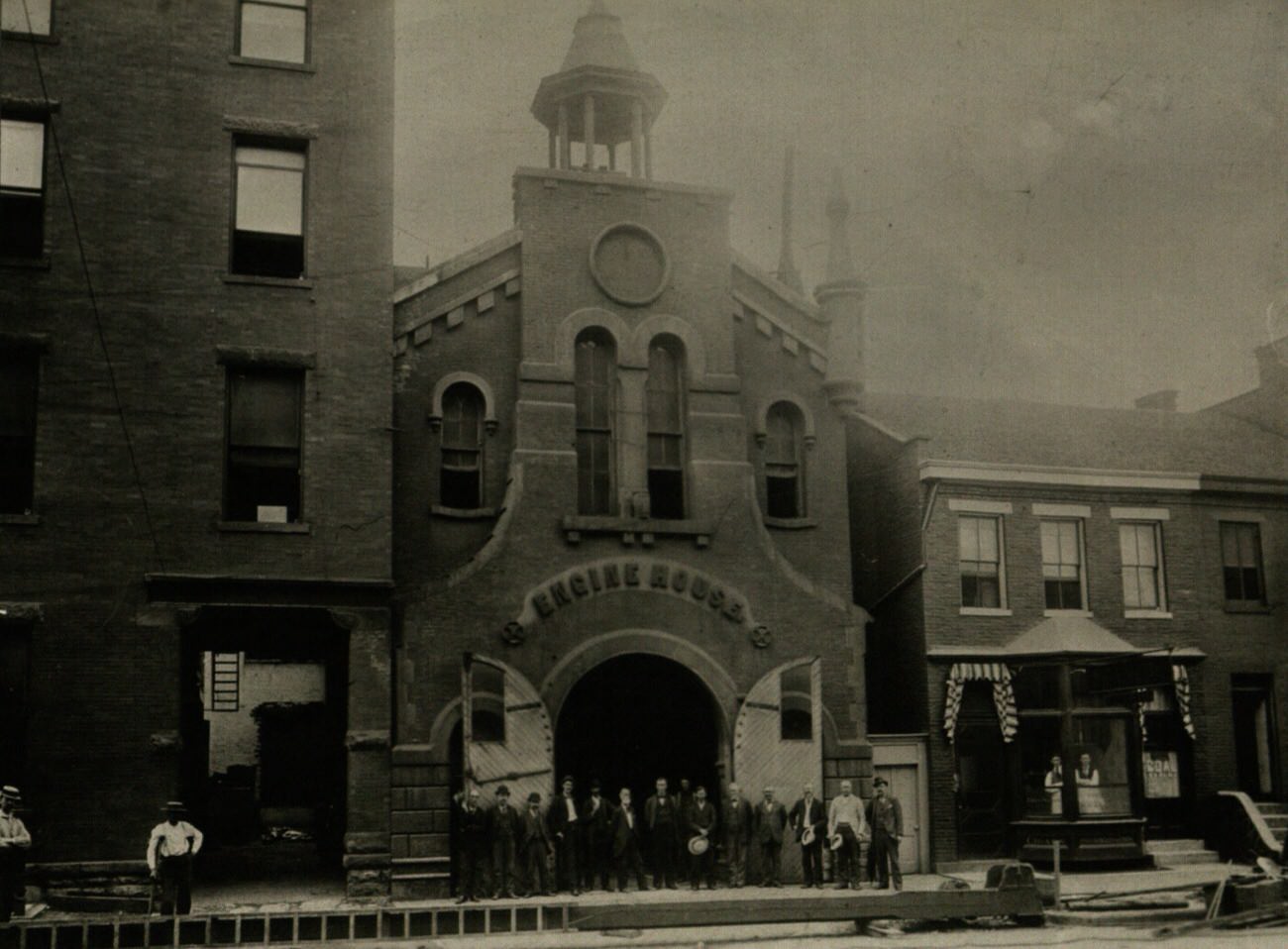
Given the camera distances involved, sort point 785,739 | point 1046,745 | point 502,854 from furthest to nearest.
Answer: point 1046,745
point 785,739
point 502,854

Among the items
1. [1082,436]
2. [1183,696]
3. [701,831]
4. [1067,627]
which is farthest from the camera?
[1082,436]

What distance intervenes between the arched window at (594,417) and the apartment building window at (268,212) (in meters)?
5.36

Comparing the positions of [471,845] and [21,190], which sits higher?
[21,190]

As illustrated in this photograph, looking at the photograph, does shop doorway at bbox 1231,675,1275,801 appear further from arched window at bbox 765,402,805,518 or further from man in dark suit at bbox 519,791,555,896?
man in dark suit at bbox 519,791,555,896

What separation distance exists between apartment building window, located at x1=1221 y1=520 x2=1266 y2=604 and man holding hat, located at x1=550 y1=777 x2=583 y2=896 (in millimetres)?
15504

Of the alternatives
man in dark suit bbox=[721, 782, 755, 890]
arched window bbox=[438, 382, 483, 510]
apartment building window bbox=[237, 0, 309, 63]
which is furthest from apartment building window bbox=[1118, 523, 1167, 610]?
apartment building window bbox=[237, 0, 309, 63]

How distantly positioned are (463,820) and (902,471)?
1190 cm

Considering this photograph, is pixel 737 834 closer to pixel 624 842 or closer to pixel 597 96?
pixel 624 842

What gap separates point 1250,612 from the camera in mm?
30906

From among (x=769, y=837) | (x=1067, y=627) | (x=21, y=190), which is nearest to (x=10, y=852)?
(x=21, y=190)

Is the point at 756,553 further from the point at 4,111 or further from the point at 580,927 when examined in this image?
the point at 4,111

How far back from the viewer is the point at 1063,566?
29906 mm

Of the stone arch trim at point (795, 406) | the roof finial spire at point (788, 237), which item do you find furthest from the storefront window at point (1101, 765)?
the roof finial spire at point (788, 237)

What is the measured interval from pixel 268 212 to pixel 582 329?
18.7 feet
